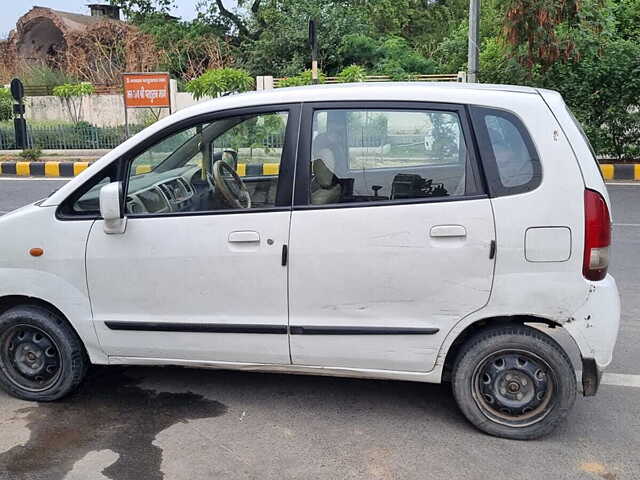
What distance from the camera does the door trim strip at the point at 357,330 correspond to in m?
3.28

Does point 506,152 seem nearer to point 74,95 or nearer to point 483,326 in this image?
point 483,326

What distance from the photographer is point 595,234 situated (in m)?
3.09

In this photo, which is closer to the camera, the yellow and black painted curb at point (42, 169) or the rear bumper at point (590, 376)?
the rear bumper at point (590, 376)

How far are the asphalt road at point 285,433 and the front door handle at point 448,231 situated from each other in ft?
3.28

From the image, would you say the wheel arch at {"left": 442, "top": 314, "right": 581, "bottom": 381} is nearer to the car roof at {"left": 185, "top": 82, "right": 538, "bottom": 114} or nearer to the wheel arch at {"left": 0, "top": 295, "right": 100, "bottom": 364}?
the car roof at {"left": 185, "top": 82, "right": 538, "bottom": 114}

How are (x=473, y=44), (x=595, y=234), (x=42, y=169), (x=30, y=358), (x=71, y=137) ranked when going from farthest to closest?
(x=71, y=137), (x=42, y=169), (x=473, y=44), (x=30, y=358), (x=595, y=234)

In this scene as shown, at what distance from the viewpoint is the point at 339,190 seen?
3.36 metres

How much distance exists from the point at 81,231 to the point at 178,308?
641mm

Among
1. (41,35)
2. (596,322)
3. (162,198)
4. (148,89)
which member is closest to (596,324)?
(596,322)

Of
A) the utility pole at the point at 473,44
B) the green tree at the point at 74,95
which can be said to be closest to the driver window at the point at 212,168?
the utility pole at the point at 473,44

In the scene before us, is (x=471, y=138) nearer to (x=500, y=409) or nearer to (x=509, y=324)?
(x=509, y=324)

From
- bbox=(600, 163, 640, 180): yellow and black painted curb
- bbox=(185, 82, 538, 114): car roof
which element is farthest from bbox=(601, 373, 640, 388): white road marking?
bbox=(600, 163, 640, 180): yellow and black painted curb

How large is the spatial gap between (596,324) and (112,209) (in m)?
2.36

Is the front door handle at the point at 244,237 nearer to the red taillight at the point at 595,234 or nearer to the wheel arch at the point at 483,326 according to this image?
the wheel arch at the point at 483,326
